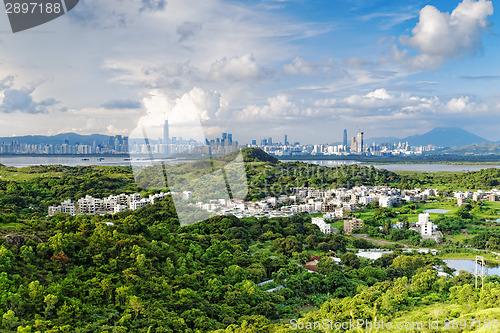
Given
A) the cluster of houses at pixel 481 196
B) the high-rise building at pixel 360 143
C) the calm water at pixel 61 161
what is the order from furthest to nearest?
1. the high-rise building at pixel 360 143
2. the calm water at pixel 61 161
3. the cluster of houses at pixel 481 196

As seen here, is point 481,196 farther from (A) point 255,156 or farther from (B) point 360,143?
(B) point 360,143

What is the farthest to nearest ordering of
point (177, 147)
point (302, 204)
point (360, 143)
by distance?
1. point (360, 143)
2. point (302, 204)
3. point (177, 147)

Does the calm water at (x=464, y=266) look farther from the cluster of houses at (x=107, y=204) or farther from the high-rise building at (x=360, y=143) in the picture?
the high-rise building at (x=360, y=143)

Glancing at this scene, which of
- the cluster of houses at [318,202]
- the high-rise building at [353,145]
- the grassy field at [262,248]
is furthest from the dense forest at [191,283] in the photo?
the high-rise building at [353,145]

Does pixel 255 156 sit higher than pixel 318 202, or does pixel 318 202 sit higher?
pixel 255 156

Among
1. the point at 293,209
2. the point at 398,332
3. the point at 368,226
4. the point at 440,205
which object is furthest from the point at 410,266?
the point at 440,205

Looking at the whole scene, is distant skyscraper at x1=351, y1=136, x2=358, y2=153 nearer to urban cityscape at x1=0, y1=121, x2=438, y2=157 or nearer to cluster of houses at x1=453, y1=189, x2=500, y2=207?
urban cityscape at x1=0, y1=121, x2=438, y2=157

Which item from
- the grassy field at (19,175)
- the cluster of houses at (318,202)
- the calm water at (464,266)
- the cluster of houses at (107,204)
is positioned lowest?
the calm water at (464,266)

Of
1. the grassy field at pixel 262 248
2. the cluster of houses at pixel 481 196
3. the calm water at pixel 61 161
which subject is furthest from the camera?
the calm water at pixel 61 161

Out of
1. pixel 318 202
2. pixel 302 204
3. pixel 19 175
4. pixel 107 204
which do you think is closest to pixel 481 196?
pixel 318 202
